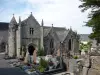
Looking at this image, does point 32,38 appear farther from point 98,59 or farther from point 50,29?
point 98,59

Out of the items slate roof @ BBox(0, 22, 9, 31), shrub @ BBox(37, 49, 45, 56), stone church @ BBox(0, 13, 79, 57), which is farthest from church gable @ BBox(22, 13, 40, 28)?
slate roof @ BBox(0, 22, 9, 31)

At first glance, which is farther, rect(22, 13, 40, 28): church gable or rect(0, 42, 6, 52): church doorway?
rect(0, 42, 6, 52): church doorway

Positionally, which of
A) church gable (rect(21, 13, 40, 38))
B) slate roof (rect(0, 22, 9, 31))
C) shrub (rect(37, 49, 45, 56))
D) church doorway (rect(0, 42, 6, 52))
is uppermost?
slate roof (rect(0, 22, 9, 31))

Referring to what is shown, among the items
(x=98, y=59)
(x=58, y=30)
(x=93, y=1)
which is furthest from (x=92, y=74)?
(x=58, y=30)

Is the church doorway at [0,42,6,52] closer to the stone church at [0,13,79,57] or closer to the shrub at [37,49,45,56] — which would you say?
the stone church at [0,13,79,57]

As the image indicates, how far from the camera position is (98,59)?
590 inches

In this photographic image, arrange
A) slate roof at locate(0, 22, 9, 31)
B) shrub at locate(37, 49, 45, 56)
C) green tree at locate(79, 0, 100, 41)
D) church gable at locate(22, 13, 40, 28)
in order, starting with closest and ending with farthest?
green tree at locate(79, 0, 100, 41) → shrub at locate(37, 49, 45, 56) → church gable at locate(22, 13, 40, 28) → slate roof at locate(0, 22, 9, 31)

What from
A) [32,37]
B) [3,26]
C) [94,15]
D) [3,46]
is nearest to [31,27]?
[32,37]

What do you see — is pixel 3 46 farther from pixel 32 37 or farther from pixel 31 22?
pixel 31 22

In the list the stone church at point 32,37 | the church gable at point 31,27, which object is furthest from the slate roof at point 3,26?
the church gable at point 31,27

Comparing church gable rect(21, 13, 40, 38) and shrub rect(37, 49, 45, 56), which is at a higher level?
church gable rect(21, 13, 40, 38)

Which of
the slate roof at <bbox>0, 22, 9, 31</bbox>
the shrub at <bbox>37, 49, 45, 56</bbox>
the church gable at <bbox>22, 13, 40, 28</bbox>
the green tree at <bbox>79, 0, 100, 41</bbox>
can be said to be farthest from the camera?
the slate roof at <bbox>0, 22, 9, 31</bbox>

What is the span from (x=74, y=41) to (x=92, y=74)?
1513 inches

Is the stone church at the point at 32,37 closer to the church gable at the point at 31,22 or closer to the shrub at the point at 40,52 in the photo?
the church gable at the point at 31,22
